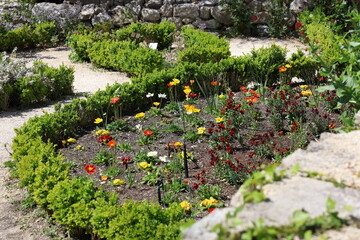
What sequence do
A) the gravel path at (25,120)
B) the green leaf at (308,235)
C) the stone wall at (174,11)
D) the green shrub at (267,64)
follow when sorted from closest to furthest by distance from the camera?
the green leaf at (308,235)
the gravel path at (25,120)
the green shrub at (267,64)
the stone wall at (174,11)

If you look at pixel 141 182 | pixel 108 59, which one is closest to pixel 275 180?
pixel 141 182

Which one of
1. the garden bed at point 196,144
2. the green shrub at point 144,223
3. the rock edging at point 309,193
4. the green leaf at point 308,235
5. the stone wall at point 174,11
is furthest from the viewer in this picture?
the stone wall at point 174,11

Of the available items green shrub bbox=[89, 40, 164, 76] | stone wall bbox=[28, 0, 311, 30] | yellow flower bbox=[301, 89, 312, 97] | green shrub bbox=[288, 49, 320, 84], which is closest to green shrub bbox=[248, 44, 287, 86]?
green shrub bbox=[288, 49, 320, 84]

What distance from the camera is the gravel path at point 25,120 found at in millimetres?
4922

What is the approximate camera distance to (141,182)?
5.35 meters

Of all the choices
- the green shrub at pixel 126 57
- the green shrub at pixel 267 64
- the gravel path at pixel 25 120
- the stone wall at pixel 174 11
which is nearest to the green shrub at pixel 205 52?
the green shrub at pixel 126 57

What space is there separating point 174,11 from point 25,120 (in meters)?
7.00

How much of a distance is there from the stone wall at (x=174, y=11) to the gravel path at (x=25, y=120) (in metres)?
0.85

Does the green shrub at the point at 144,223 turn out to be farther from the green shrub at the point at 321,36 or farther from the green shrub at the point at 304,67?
the green shrub at the point at 304,67

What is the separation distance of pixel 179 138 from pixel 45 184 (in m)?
1.96

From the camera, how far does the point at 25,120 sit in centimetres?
777

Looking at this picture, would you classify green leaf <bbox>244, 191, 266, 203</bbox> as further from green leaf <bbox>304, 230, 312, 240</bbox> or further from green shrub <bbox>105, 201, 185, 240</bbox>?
green shrub <bbox>105, 201, 185, 240</bbox>

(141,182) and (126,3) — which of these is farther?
(126,3)

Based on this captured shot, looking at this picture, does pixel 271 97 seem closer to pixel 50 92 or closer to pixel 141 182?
pixel 141 182
